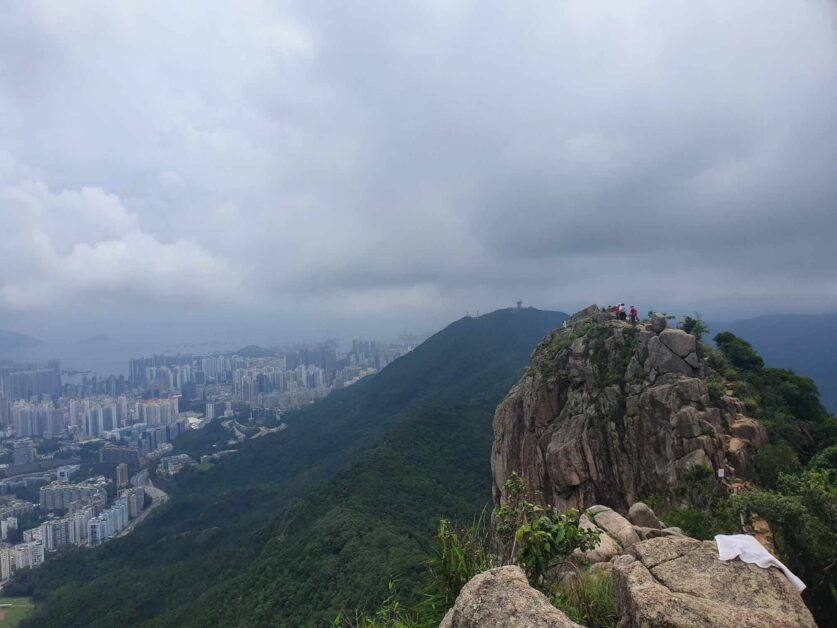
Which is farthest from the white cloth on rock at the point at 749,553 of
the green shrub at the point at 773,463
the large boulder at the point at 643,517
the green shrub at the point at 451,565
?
the green shrub at the point at 773,463

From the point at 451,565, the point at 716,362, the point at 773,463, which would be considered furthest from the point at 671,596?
the point at 716,362

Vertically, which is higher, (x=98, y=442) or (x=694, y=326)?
(x=694, y=326)

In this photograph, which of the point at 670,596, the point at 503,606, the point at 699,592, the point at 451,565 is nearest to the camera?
the point at 503,606

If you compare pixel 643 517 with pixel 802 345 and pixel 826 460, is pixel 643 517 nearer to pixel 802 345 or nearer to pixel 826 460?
pixel 826 460

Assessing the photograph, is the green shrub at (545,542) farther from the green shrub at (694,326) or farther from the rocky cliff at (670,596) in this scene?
the green shrub at (694,326)

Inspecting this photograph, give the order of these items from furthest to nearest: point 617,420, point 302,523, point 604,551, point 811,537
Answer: point 302,523 → point 617,420 → point 604,551 → point 811,537

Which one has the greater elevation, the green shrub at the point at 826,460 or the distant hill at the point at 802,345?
the green shrub at the point at 826,460

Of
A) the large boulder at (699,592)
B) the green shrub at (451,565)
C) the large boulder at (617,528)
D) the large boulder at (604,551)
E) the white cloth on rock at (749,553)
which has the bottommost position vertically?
the large boulder at (617,528)
